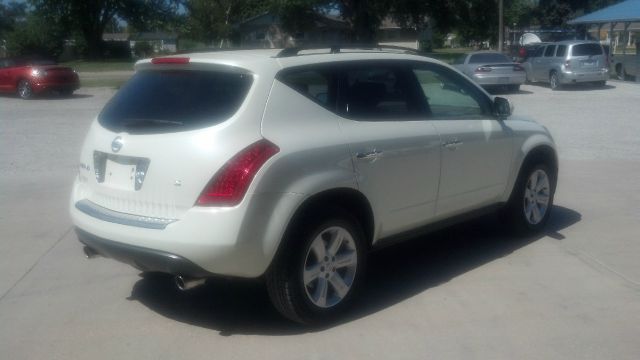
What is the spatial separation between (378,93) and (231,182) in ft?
5.29

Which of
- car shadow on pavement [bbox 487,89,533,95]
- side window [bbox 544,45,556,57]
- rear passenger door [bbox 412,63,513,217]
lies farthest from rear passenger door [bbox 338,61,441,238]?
side window [bbox 544,45,556,57]

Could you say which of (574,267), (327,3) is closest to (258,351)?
(574,267)

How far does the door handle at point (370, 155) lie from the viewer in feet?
16.6

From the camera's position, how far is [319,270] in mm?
4938

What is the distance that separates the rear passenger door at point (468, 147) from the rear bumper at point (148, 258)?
221 cm

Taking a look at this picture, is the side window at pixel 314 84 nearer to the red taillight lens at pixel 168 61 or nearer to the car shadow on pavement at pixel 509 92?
the red taillight lens at pixel 168 61

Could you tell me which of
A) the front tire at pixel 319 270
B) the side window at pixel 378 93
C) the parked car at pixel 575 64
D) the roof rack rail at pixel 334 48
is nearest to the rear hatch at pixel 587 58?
the parked car at pixel 575 64

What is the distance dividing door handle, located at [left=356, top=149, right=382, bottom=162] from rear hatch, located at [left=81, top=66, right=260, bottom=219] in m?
0.83

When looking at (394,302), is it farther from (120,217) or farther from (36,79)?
(36,79)

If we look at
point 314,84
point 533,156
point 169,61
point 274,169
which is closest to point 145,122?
point 169,61

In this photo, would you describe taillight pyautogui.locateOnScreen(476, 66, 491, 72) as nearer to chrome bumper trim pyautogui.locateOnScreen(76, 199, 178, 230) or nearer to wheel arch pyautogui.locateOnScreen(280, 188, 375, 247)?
wheel arch pyautogui.locateOnScreen(280, 188, 375, 247)

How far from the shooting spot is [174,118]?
15.6ft

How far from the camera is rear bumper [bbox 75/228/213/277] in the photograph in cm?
443

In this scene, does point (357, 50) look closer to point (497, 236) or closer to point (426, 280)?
point (426, 280)
